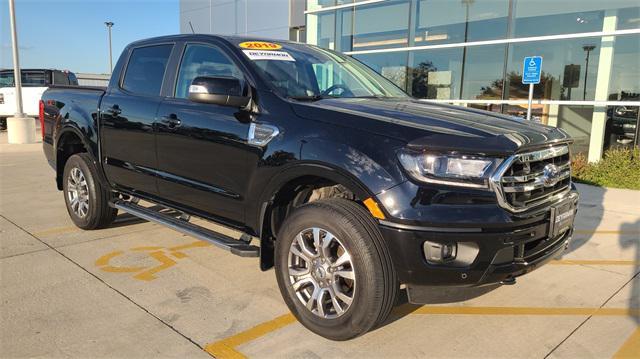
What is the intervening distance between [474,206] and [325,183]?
976 mm

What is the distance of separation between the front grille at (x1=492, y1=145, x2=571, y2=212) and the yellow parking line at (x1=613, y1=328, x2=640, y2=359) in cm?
103

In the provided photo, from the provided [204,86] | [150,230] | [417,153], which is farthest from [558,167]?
[150,230]

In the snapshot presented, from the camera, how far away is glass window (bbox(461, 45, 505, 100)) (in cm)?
1199

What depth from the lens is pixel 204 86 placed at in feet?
11.0

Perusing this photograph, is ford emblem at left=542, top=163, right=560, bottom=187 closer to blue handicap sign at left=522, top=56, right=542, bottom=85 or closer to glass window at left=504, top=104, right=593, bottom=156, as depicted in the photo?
blue handicap sign at left=522, top=56, right=542, bottom=85

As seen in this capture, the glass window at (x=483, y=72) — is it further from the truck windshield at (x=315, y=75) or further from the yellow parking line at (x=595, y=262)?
the truck windshield at (x=315, y=75)

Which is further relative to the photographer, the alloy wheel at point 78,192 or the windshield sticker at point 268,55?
the alloy wheel at point 78,192

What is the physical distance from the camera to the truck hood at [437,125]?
2674 millimetres

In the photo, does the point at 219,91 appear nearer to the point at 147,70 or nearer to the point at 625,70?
the point at 147,70

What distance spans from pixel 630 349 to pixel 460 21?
1099 cm

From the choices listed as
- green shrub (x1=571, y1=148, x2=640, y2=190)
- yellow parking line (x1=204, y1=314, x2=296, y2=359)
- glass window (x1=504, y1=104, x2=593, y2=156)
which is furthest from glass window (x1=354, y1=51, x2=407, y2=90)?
yellow parking line (x1=204, y1=314, x2=296, y2=359)

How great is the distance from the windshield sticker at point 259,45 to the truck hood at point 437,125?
0.82 m

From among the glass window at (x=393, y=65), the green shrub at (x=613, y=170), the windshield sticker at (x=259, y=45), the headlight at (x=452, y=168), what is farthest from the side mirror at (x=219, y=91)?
the glass window at (x=393, y=65)

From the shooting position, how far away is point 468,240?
103 inches
